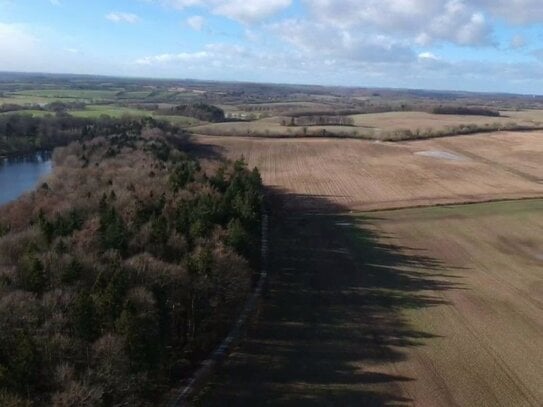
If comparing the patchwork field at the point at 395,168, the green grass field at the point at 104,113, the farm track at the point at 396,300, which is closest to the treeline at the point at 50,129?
the patchwork field at the point at 395,168

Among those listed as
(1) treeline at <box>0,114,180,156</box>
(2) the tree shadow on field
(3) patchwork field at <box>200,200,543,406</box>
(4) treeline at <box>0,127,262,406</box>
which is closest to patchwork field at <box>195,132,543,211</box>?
(3) patchwork field at <box>200,200,543,406</box>

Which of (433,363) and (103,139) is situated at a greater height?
(103,139)

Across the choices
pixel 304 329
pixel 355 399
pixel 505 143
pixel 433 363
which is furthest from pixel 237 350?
pixel 505 143

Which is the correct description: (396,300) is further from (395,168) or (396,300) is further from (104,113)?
(104,113)

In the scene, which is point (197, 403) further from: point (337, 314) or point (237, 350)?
point (337, 314)

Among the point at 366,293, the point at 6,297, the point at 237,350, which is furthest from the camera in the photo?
the point at 366,293

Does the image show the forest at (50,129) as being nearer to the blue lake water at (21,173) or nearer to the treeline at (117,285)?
the blue lake water at (21,173)
